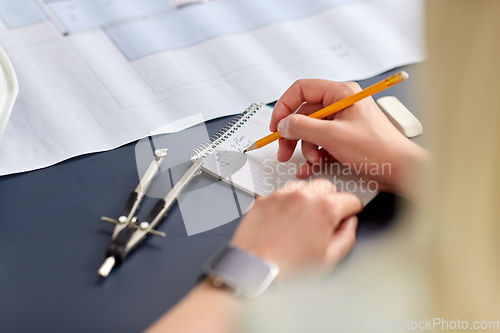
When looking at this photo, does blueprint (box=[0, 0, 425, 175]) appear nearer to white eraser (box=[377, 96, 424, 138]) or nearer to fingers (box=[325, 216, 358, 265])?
white eraser (box=[377, 96, 424, 138])

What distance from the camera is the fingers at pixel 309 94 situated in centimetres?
70

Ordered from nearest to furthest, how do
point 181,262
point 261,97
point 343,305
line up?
1. point 343,305
2. point 181,262
3. point 261,97

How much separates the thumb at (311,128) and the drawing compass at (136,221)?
169 millimetres

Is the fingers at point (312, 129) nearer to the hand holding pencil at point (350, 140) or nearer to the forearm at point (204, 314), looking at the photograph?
the hand holding pencil at point (350, 140)

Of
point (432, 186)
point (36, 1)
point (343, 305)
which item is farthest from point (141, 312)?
point (36, 1)

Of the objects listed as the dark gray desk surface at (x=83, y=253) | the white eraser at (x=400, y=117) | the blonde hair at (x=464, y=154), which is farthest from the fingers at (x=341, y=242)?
the white eraser at (x=400, y=117)

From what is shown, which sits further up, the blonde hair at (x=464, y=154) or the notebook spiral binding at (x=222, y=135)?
the blonde hair at (x=464, y=154)

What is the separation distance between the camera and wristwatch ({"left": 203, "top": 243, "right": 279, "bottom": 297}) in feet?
1.49

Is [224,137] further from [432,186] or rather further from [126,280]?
[432,186]

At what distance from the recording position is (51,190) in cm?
64

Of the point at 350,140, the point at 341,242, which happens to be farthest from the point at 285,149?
the point at 341,242

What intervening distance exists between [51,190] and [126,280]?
214 mm

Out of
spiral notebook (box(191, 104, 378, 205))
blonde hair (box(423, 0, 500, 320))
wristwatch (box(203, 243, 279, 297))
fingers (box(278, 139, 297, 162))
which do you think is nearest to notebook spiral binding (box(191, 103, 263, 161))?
spiral notebook (box(191, 104, 378, 205))

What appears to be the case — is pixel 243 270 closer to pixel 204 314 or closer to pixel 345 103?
pixel 204 314
